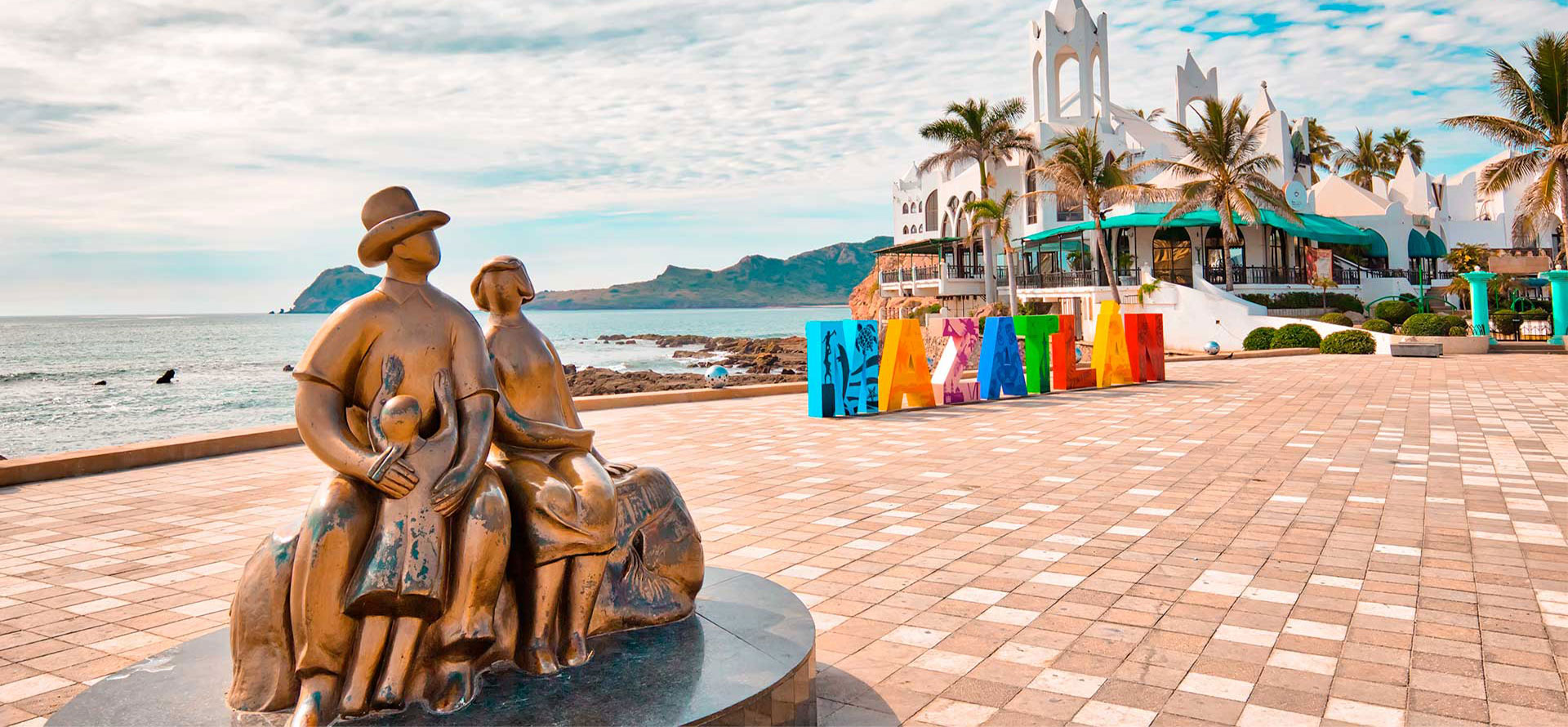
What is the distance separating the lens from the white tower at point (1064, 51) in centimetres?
4822

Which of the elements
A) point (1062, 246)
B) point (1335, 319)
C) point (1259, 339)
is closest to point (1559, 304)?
point (1335, 319)

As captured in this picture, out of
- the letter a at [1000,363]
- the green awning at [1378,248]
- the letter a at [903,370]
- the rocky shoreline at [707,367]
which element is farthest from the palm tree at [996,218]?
the letter a at [903,370]

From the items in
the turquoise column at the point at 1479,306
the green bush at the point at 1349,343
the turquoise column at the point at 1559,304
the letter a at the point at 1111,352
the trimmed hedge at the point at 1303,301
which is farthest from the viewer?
the trimmed hedge at the point at 1303,301

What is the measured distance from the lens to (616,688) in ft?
10.3

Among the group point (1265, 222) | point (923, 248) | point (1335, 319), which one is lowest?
point (1335, 319)

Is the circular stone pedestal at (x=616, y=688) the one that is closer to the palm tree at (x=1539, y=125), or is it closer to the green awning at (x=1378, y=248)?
the palm tree at (x=1539, y=125)

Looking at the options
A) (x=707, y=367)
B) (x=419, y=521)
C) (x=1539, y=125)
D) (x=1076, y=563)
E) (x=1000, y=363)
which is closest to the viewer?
(x=419, y=521)

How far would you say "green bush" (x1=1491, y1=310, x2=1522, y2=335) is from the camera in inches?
1265

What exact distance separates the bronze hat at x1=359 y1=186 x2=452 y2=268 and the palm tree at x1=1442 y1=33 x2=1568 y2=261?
30832 millimetres

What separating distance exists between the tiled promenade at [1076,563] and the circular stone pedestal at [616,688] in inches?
20.7

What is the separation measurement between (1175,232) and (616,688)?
4340 cm

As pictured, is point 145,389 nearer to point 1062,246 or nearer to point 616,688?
point 1062,246

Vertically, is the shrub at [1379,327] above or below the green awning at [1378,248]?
below

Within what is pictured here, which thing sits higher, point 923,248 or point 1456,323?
point 923,248
